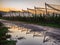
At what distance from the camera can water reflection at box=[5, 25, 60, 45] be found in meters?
2.12

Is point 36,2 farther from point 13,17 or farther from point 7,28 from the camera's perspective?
point 7,28

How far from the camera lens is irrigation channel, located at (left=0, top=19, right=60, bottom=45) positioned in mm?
2135

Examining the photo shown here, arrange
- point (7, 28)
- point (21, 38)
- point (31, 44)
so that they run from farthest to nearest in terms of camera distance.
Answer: point (7, 28)
point (21, 38)
point (31, 44)

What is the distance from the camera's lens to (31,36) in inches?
88.2

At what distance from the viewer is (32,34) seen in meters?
2.28

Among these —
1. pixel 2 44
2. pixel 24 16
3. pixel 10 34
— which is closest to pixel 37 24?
pixel 24 16

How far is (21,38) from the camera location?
220 centimetres

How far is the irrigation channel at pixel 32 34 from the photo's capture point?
213cm

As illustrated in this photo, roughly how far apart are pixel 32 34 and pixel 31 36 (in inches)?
2.0

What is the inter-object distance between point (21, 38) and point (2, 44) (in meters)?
0.24

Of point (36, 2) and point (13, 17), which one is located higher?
point (36, 2)

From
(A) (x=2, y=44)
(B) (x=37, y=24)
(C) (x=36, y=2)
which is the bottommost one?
(A) (x=2, y=44)

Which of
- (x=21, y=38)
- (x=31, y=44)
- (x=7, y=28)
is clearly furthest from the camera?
(x=7, y=28)

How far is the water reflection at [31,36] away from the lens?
212 cm
